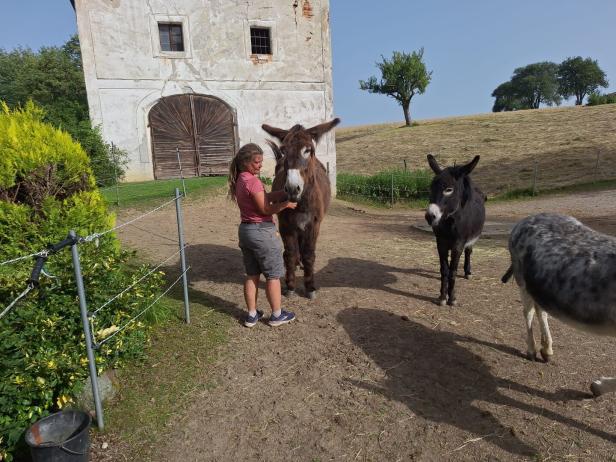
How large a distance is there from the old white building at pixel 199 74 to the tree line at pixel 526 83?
3766cm

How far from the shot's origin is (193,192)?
40.8 feet

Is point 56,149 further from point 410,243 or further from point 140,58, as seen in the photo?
point 140,58

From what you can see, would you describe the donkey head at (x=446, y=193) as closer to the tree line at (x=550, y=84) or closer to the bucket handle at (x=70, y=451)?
the bucket handle at (x=70, y=451)

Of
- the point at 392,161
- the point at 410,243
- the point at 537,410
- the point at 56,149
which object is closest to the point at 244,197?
the point at 56,149

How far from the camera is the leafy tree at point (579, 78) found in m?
72.4

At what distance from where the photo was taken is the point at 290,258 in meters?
5.36

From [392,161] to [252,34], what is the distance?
17.6 meters

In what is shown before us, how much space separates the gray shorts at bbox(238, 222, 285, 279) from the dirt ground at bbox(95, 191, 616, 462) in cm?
74

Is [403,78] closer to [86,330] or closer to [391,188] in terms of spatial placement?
[391,188]

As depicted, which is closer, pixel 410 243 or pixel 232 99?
pixel 410 243

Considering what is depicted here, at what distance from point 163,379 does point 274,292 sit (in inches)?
56.7

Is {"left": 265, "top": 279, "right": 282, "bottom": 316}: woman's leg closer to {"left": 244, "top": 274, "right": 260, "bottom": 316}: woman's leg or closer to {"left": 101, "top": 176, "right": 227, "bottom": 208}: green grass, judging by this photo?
{"left": 244, "top": 274, "right": 260, "bottom": 316}: woman's leg

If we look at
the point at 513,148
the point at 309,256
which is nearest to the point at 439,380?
the point at 309,256

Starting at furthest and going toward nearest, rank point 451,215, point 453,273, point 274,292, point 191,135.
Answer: point 191,135 → point 453,273 → point 451,215 → point 274,292
